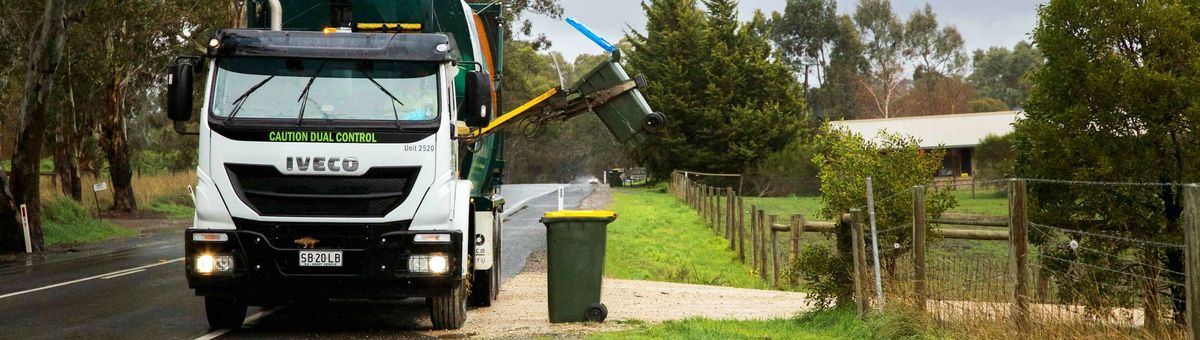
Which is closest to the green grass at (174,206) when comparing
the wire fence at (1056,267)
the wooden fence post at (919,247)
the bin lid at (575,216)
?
the bin lid at (575,216)

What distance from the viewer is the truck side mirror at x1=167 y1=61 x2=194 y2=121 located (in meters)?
10.2

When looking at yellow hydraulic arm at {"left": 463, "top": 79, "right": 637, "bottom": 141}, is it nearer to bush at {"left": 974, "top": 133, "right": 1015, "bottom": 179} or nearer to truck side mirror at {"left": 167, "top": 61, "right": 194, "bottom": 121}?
truck side mirror at {"left": 167, "top": 61, "right": 194, "bottom": 121}

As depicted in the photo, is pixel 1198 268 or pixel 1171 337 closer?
pixel 1198 268

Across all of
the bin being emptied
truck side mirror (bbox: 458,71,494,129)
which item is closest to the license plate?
truck side mirror (bbox: 458,71,494,129)

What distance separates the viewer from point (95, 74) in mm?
36062

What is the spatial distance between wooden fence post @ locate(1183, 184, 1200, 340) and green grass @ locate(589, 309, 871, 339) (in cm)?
341

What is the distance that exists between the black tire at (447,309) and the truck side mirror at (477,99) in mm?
1460

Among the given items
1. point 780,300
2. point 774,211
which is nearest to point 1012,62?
point 774,211

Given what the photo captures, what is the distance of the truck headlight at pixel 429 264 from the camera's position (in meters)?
10.3

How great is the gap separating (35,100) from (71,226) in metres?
7.34

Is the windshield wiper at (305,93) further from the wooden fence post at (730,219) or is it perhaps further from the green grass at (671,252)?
the wooden fence post at (730,219)

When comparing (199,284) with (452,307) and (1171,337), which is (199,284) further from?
(1171,337)

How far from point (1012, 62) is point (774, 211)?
77.2 metres

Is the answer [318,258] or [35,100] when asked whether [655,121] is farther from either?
[35,100]
